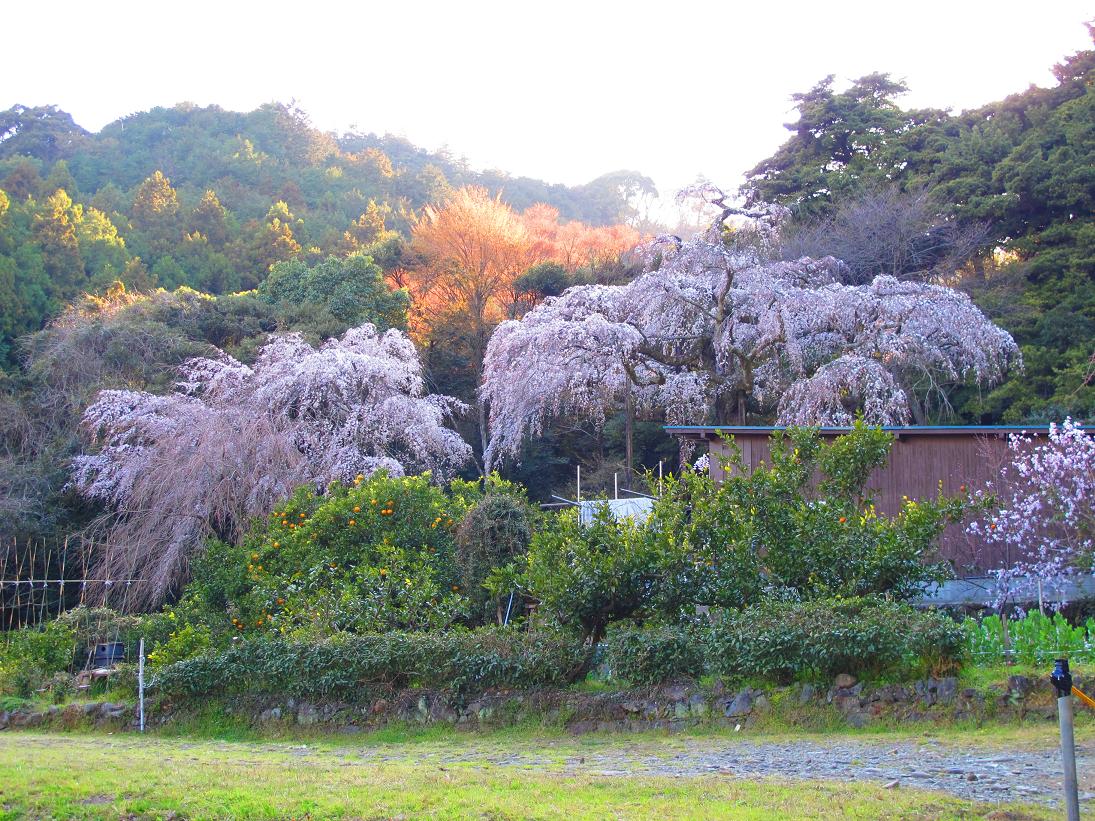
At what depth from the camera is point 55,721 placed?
13.6 meters

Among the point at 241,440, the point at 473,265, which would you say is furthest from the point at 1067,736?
the point at 473,265

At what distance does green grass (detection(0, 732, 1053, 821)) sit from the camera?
6.56 metres

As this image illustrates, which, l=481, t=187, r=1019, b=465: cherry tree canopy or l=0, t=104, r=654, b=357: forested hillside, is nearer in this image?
l=481, t=187, r=1019, b=465: cherry tree canopy

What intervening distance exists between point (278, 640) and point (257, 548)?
3.90 meters

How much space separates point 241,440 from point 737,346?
10.5 meters

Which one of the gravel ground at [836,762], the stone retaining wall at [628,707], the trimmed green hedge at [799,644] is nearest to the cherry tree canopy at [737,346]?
the trimmed green hedge at [799,644]

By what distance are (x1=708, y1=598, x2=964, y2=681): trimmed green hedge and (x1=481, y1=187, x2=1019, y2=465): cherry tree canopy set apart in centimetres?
908

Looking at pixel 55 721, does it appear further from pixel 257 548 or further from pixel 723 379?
pixel 723 379

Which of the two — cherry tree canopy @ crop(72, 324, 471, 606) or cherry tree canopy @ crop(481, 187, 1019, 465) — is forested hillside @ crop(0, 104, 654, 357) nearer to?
cherry tree canopy @ crop(72, 324, 471, 606)

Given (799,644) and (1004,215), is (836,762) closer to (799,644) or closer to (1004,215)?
(799,644)

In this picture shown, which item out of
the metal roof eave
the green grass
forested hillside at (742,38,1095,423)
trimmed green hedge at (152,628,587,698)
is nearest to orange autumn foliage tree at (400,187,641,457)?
forested hillside at (742,38,1095,423)

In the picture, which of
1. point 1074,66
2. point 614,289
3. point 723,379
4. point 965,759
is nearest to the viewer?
point 965,759

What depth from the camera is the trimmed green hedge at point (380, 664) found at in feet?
38.7

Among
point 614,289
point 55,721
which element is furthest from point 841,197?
point 55,721
